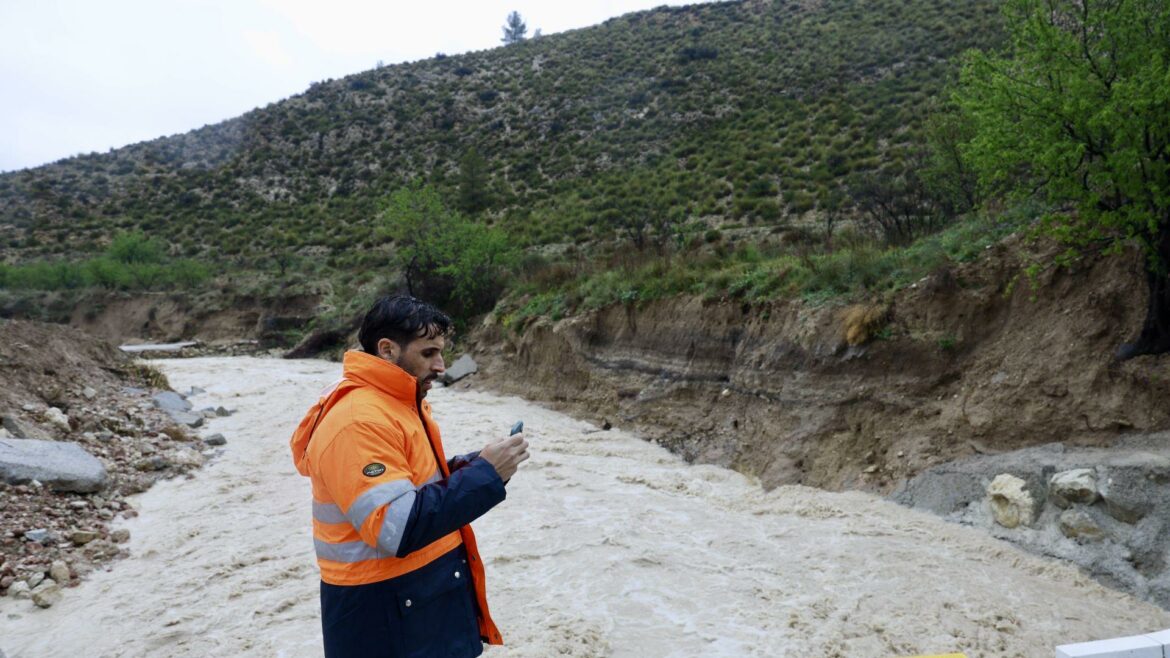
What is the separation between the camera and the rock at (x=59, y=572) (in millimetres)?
5965

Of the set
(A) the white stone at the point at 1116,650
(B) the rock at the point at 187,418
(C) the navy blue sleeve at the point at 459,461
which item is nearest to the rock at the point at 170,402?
(B) the rock at the point at 187,418

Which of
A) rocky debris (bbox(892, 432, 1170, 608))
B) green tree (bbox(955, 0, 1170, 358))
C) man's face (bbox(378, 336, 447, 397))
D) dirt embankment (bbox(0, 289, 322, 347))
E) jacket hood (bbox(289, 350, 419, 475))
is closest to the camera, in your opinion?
jacket hood (bbox(289, 350, 419, 475))

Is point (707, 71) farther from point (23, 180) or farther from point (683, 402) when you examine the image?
point (23, 180)

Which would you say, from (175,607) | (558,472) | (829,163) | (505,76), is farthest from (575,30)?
(175,607)

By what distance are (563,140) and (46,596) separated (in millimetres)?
36526

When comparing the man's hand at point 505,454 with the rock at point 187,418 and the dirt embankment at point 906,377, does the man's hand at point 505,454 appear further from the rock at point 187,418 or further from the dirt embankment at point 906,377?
the rock at point 187,418

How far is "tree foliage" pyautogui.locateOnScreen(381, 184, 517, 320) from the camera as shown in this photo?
20.6 metres

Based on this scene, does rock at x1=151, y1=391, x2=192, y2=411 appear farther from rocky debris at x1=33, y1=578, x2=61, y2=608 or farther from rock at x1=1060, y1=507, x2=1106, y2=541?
rock at x1=1060, y1=507, x2=1106, y2=541

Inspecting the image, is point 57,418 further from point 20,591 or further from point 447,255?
point 447,255

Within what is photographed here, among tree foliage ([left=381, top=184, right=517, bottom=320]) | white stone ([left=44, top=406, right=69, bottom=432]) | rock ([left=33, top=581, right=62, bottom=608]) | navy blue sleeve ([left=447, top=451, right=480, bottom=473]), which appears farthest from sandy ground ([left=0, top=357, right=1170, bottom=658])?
tree foliage ([left=381, top=184, right=517, bottom=320])

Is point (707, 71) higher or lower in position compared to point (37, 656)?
higher

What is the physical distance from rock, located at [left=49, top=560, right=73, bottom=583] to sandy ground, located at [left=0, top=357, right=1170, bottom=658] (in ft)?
0.55

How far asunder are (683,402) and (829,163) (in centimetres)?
1654

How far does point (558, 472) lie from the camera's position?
944 cm
